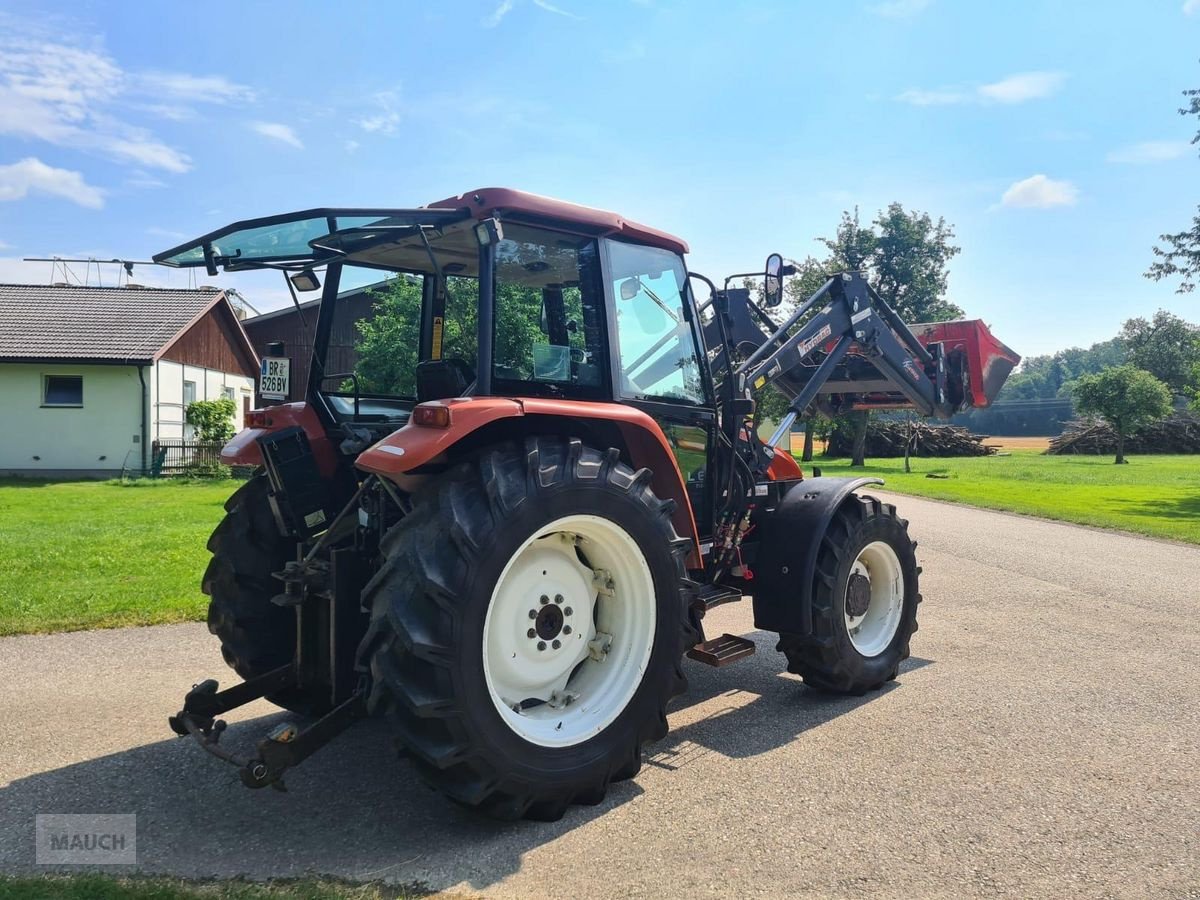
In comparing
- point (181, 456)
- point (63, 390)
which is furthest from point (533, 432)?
point (63, 390)

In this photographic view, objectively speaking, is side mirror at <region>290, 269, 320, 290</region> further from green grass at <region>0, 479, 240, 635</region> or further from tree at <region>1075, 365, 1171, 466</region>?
tree at <region>1075, 365, 1171, 466</region>

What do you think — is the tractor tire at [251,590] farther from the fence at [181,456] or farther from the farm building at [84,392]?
the farm building at [84,392]

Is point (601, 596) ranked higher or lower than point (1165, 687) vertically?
higher

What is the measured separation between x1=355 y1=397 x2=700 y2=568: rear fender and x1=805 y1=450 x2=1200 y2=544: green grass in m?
11.3

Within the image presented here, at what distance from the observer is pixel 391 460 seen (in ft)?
11.0

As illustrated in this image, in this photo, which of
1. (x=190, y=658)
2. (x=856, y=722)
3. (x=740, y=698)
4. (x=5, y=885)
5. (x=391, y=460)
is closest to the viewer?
(x=5, y=885)

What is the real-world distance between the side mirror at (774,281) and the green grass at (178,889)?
3938 mm

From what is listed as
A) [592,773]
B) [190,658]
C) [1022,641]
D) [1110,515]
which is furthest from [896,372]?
[1110,515]

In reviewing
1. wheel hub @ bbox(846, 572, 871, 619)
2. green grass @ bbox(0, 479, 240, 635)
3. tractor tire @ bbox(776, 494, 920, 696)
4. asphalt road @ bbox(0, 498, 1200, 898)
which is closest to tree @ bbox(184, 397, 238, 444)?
green grass @ bbox(0, 479, 240, 635)

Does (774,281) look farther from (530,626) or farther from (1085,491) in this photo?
(1085,491)

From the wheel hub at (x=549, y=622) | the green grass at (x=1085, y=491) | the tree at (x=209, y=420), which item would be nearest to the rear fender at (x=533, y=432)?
the wheel hub at (x=549, y=622)

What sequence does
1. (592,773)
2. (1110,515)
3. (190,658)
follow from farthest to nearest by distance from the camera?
1. (1110,515)
2. (190,658)
3. (592,773)

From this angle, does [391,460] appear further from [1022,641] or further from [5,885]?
[1022,641]

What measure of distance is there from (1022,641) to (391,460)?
5.49 meters
